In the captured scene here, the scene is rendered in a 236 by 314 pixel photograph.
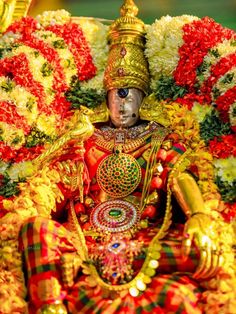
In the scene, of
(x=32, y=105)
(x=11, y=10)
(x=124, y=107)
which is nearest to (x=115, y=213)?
(x=124, y=107)

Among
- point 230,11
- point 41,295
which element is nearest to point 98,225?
point 41,295

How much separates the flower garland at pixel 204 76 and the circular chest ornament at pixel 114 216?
54 centimetres

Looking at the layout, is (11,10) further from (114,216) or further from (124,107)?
(114,216)

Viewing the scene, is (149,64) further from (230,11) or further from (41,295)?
(41,295)

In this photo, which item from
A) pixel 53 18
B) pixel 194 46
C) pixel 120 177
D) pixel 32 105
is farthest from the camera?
pixel 53 18

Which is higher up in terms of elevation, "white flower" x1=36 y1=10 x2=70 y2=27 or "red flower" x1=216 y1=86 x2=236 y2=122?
"white flower" x1=36 y1=10 x2=70 y2=27

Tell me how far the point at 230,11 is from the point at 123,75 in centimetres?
156

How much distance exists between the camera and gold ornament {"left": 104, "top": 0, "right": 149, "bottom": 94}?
4.01 metres

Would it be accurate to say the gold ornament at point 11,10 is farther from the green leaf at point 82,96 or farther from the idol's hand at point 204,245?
the idol's hand at point 204,245

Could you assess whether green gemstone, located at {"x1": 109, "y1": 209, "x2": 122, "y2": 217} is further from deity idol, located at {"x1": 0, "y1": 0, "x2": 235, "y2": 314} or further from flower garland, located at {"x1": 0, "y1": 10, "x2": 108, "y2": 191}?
flower garland, located at {"x1": 0, "y1": 10, "x2": 108, "y2": 191}

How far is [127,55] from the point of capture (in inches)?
160

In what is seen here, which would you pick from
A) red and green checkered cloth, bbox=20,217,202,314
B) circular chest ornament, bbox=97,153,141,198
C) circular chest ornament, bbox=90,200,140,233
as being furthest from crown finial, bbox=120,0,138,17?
red and green checkered cloth, bbox=20,217,202,314

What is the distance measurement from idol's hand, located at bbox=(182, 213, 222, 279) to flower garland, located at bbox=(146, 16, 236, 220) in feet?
1.67

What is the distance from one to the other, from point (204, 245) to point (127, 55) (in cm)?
162
